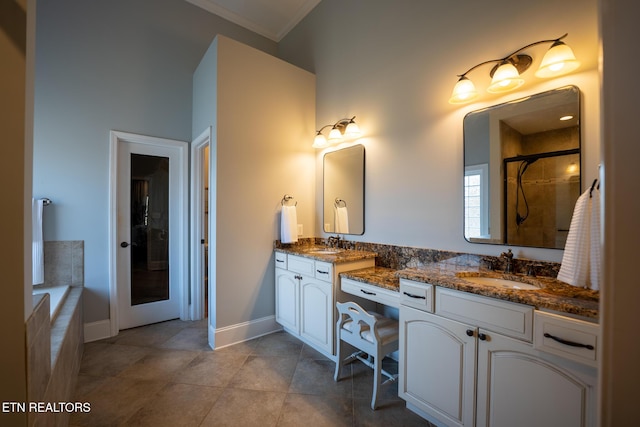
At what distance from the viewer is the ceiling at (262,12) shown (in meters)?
3.24

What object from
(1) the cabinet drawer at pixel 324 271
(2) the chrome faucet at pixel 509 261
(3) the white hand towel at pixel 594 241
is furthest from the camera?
(1) the cabinet drawer at pixel 324 271

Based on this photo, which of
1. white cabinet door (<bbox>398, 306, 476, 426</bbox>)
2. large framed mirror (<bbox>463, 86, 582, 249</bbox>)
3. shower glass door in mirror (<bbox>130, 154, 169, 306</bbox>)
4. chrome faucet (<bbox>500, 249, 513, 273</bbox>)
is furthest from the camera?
shower glass door in mirror (<bbox>130, 154, 169, 306</bbox>)

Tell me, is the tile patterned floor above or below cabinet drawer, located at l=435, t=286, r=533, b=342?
below

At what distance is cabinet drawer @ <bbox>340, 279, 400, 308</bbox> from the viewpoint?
5.95ft

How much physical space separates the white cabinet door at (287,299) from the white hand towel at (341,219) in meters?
0.69

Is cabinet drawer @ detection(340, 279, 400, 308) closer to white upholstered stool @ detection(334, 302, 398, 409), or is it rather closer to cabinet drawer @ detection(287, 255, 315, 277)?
white upholstered stool @ detection(334, 302, 398, 409)

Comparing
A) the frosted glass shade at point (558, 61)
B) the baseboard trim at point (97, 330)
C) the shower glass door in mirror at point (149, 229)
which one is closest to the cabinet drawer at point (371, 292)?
the frosted glass shade at point (558, 61)

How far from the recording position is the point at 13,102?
73cm

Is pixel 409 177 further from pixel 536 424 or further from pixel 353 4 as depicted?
pixel 353 4

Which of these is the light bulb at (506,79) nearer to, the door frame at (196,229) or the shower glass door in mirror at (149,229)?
the door frame at (196,229)

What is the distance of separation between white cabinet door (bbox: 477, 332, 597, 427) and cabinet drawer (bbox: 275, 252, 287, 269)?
6.08 feet

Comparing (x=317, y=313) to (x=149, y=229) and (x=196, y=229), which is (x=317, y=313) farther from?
(x=149, y=229)

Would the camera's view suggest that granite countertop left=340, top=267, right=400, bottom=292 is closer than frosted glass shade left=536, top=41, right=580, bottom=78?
No

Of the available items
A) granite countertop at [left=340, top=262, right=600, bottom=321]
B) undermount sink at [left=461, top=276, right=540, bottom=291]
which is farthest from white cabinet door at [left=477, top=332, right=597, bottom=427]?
undermount sink at [left=461, top=276, right=540, bottom=291]
